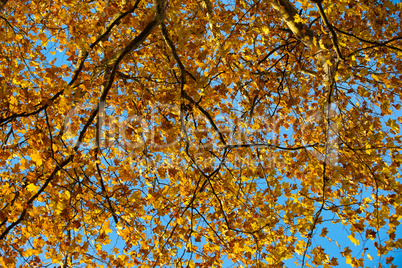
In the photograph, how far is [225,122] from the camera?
15.1 ft

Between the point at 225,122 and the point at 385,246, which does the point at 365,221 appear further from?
the point at 225,122

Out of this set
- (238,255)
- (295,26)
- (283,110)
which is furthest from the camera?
(283,110)

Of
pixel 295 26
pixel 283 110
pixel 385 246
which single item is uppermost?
pixel 295 26

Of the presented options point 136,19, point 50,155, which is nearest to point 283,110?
point 136,19

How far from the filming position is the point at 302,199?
11.4ft

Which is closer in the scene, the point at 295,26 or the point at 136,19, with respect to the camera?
the point at 136,19

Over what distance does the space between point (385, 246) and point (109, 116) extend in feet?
13.8

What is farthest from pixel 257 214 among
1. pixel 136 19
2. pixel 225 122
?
pixel 136 19

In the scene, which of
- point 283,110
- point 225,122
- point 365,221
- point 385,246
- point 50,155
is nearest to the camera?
point 50,155

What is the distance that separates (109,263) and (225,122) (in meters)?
2.87

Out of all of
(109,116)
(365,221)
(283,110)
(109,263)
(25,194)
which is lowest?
(109,263)

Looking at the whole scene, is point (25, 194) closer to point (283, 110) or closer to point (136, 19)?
point (136, 19)

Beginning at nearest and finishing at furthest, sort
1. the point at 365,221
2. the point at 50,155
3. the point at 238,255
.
A: 1. the point at 50,155
2. the point at 365,221
3. the point at 238,255

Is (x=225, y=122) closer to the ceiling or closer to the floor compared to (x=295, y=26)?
closer to the floor
